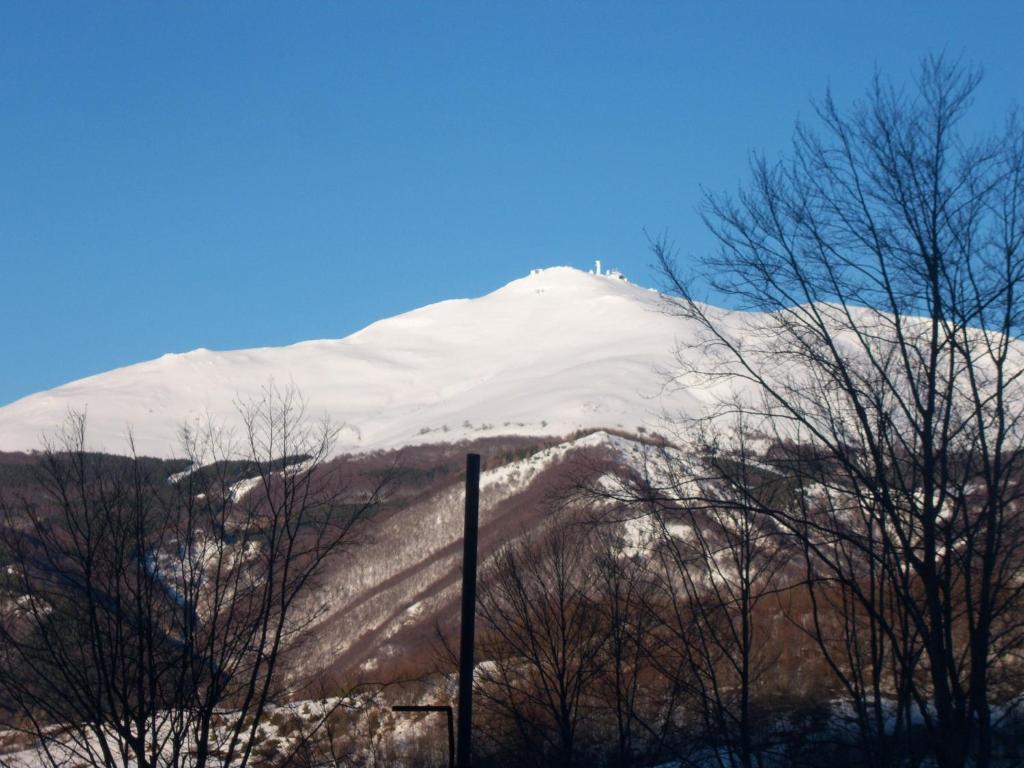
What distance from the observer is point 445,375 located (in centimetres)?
13162

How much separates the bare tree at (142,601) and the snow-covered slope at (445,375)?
45.8m

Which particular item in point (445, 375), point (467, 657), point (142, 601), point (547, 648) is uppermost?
point (445, 375)

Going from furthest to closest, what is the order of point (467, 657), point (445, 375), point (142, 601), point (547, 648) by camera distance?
1. point (445, 375)
2. point (547, 648)
3. point (142, 601)
4. point (467, 657)

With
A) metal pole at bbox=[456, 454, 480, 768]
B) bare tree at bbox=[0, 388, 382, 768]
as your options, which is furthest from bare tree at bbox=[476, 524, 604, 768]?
metal pole at bbox=[456, 454, 480, 768]

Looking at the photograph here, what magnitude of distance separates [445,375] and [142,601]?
393 feet

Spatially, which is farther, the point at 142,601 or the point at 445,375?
the point at 445,375

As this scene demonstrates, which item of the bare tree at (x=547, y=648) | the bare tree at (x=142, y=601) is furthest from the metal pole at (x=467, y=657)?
the bare tree at (x=547, y=648)

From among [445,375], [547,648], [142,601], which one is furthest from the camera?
[445,375]

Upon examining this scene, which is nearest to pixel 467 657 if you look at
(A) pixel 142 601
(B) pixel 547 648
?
(A) pixel 142 601

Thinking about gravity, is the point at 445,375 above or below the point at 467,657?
above

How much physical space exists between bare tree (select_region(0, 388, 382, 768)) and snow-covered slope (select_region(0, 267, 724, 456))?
1803 inches

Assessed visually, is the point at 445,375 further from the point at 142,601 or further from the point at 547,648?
the point at 142,601

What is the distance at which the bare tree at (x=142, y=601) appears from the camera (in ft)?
37.4

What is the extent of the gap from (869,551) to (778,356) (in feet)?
7.07
